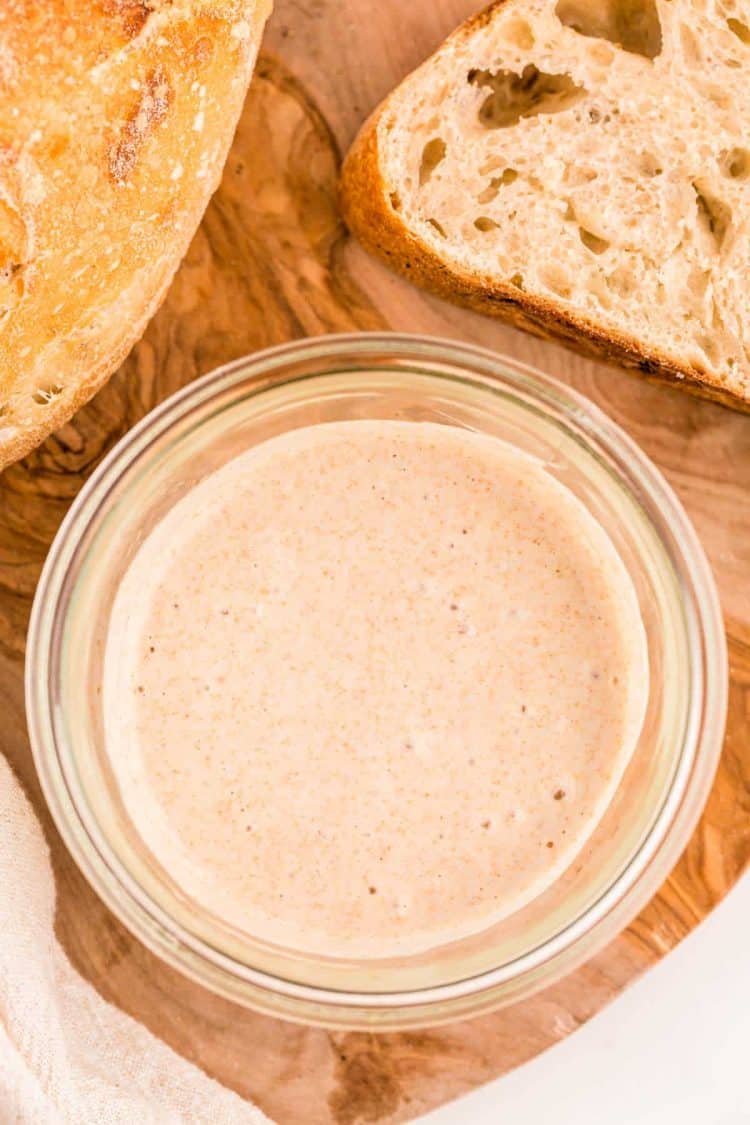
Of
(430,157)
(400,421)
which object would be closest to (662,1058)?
(400,421)

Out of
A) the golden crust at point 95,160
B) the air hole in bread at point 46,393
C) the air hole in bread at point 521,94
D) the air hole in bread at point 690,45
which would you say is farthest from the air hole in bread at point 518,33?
the air hole in bread at point 46,393

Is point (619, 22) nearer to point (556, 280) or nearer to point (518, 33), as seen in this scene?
point (518, 33)

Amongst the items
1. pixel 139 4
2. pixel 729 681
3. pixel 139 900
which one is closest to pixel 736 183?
pixel 729 681

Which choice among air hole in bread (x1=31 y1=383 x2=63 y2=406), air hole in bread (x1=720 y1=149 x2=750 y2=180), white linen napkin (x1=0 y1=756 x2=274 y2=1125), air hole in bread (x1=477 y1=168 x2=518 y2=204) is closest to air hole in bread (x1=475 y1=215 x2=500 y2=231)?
air hole in bread (x1=477 y1=168 x2=518 y2=204)

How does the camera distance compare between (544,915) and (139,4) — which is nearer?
(139,4)

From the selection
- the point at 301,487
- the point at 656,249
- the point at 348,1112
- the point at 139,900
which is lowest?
the point at 348,1112

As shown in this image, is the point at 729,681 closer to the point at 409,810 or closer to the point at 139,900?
the point at 409,810
